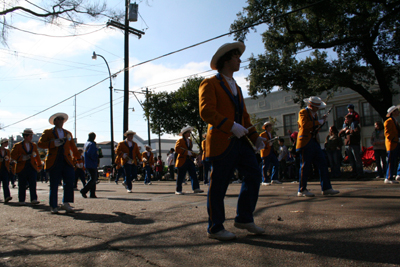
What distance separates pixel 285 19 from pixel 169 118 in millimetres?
17669

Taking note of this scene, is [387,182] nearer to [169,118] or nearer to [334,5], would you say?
[334,5]

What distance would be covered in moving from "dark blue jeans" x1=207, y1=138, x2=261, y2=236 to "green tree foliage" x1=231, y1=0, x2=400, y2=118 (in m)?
16.7

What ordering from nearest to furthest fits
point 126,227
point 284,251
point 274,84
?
point 284,251 → point 126,227 → point 274,84

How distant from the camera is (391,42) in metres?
20.9

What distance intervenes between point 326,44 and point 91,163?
52.7 feet

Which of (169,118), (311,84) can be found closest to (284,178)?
(311,84)

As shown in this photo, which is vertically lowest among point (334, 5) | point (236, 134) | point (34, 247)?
point (34, 247)

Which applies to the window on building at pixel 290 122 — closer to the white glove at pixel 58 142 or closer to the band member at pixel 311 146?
the band member at pixel 311 146

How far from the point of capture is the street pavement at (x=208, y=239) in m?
2.79

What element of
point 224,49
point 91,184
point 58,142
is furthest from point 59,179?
point 224,49

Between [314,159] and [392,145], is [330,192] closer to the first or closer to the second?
[314,159]

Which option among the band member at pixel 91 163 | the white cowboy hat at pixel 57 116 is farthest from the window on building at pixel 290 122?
the white cowboy hat at pixel 57 116

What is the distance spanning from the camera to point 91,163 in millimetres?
9617

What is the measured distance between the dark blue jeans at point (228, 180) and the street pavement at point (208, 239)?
22cm
